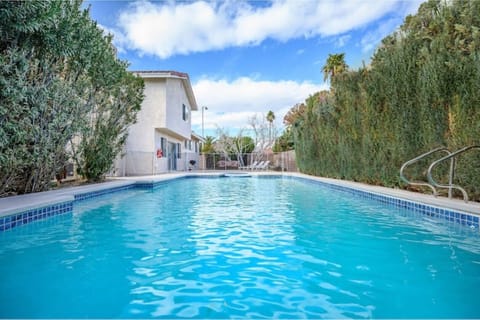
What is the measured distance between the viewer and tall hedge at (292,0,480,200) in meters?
5.93

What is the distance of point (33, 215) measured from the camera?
5.26m

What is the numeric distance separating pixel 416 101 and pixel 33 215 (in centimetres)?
853

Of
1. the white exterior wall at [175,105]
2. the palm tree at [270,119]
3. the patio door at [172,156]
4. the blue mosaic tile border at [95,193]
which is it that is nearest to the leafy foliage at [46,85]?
the blue mosaic tile border at [95,193]

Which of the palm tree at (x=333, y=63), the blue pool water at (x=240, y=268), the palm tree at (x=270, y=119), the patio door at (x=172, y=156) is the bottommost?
the blue pool water at (x=240, y=268)

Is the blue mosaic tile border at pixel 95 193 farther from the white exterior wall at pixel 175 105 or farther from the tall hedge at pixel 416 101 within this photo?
the tall hedge at pixel 416 101

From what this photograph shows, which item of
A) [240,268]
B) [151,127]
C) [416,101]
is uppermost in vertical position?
[151,127]

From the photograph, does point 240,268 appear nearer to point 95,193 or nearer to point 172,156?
point 95,193

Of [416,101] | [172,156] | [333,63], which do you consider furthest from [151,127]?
[333,63]

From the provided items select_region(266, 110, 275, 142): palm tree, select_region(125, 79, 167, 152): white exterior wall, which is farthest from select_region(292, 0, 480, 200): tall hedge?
select_region(266, 110, 275, 142): palm tree

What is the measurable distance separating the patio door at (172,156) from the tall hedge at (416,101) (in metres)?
12.5

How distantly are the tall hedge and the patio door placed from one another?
40.9ft

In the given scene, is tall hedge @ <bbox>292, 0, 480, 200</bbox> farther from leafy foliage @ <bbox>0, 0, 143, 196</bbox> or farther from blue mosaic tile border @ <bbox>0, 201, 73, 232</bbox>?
leafy foliage @ <bbox>0, 0, 143, 196</bbox>

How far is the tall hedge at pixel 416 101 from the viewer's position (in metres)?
5.93

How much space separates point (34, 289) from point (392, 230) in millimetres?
4593
